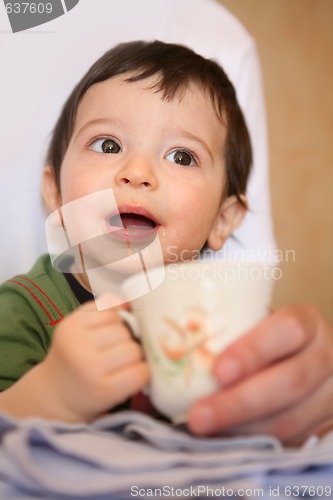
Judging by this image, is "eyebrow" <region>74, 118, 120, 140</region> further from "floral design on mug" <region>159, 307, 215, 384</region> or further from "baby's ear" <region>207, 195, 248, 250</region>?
"floral design on mug" <region>159, 307, 215, 384</region>

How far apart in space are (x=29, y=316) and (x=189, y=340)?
1.00 feet

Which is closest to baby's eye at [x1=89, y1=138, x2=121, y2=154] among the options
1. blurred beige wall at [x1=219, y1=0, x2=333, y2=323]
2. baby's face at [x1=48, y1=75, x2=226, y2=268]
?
baby's face at [x1=48, y1=75, x2=226, y2=268]

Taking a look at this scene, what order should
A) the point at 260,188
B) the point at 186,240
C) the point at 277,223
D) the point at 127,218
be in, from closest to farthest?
1. the point at 127,218
2. the point at 186,240
3. the point at 260,188
4. the point at 277,223

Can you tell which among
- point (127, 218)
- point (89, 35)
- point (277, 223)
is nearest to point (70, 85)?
point (89, 35)

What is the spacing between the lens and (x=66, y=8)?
0.92 meters

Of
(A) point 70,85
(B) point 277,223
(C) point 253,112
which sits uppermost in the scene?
(A) point 70,85

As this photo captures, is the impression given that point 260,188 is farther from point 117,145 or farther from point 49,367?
point 49,367

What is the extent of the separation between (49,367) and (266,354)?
0.18 metres

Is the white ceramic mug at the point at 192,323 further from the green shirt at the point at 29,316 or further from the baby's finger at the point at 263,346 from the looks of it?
the green shirt at the point at 29,316

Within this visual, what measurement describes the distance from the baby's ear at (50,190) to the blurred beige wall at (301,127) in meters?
0.57

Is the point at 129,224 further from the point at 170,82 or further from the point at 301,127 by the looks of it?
the point at 301,127

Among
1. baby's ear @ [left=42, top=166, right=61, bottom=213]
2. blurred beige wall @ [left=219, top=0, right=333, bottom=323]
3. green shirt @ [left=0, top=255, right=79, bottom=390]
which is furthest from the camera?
blurred beige wall @ [left=219, top=0, right=333, bottom=323]

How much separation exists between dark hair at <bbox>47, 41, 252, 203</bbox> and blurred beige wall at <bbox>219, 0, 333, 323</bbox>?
14.4 inches

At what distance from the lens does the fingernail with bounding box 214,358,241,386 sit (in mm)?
429
